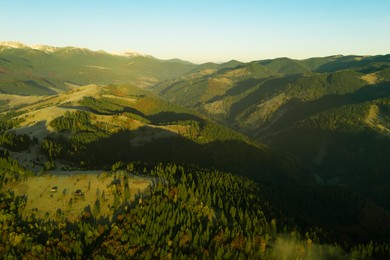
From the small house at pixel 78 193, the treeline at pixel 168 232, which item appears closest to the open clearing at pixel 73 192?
the small house at pixel 78 193

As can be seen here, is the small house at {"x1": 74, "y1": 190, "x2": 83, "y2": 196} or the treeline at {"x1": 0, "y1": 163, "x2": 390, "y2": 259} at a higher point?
the small house at {"x1": 74, "y1": 190, "x2": 83, "y2": 196}

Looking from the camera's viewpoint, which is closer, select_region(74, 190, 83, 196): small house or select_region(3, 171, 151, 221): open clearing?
select_region(3, 171, 151, 221): open clearing

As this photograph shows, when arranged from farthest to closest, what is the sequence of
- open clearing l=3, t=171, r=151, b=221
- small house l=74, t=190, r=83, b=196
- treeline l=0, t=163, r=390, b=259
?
small house l=74, t=190, r=83, b=196 < open clearing l=3, t=171, r=151, b=221 < treeline l=0, t=163, r=390, b=259

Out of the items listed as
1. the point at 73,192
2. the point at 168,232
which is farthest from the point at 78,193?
the point at 168,232

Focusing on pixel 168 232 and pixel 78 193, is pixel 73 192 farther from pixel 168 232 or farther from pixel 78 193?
pixel 168 232

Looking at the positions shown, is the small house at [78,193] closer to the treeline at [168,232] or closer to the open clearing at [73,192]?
the open clearing at [73,192]

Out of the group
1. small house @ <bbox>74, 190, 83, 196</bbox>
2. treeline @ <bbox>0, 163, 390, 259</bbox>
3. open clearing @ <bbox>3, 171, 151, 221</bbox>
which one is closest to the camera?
treeline @ <bbox>0, 163, 390, 259</bbox>

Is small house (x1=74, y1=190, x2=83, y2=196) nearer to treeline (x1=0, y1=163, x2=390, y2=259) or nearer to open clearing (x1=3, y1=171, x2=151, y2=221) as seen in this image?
open clearing (x1=3, y1=171, x2=151, y2=221)

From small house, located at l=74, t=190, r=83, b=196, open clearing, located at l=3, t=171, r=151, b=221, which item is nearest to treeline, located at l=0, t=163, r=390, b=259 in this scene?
open clearing, located at l=3, t=171, r=151, b=221

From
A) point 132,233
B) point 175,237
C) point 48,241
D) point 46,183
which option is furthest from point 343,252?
point 46,183
